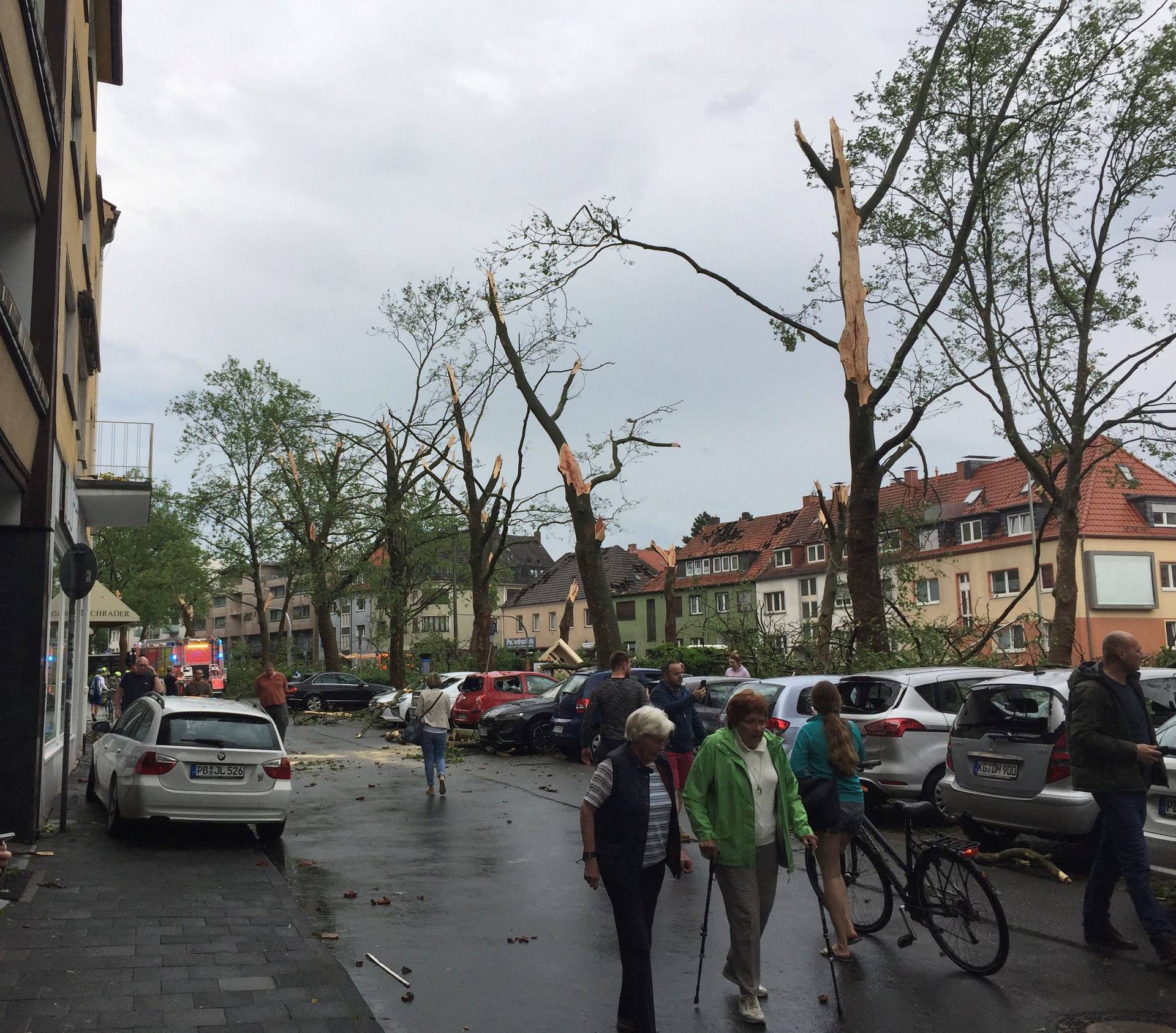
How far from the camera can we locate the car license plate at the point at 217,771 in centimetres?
1094

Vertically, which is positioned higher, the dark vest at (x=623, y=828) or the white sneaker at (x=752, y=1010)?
the dark vest at (x=623, y=828)

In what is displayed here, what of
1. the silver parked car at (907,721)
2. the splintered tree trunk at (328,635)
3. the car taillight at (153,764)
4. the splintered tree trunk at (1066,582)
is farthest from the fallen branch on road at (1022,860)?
the splintered tree trunk at (328,635)

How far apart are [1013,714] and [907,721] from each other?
240 centimetres

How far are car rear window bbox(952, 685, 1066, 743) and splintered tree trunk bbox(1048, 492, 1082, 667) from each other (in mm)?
14285

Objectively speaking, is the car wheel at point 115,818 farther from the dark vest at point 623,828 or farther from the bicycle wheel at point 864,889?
the dark vest at point 623,828

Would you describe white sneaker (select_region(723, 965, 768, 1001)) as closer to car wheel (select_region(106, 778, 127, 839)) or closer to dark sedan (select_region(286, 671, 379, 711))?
car wheel (select_region(106, 778, 127, 839))

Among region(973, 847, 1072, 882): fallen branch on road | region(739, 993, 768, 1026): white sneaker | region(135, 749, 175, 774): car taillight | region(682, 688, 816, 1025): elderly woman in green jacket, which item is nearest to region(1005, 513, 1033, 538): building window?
region(973, 847, 1072, 882): fallen branch on road

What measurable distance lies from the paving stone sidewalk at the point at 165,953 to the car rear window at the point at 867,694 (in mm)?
6360

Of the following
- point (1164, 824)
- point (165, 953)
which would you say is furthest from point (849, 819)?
point (165, 953)

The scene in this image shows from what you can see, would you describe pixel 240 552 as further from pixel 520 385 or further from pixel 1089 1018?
pixel 1089 1018

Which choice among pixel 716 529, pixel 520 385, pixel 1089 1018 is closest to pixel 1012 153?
pixel 520 385

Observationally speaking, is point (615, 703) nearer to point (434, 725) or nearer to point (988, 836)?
point (988, 836)

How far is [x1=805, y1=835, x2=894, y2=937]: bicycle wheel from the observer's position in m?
7.34

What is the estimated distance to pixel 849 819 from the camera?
271 inches
